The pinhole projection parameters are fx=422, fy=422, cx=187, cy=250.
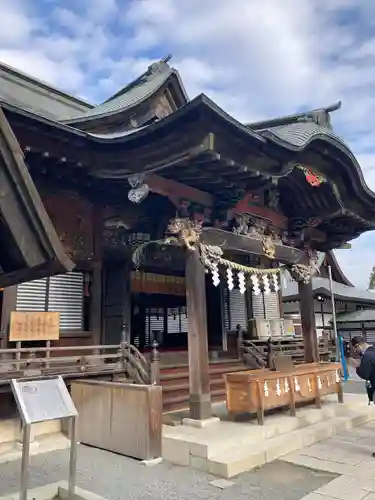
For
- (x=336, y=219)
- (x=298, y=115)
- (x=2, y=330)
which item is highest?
(x=298, y=115)

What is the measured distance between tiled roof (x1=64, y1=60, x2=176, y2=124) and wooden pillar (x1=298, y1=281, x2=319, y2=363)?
5.89 meters

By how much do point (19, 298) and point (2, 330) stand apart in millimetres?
596

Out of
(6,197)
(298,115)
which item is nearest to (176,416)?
(6,197)

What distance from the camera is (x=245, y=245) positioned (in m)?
8.26

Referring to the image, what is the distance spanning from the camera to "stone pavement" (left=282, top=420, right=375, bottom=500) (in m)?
4.36

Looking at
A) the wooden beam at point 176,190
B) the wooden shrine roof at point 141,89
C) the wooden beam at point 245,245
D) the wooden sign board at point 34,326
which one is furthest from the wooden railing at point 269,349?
the wooden shrine roof at point 141,89

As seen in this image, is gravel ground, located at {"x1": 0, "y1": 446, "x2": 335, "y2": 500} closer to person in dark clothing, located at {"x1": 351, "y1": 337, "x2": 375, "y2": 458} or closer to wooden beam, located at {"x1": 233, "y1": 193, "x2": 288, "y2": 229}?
person in dark clothing, located at {"x1": 351, "y1": 337, "x2": 375, "y2": 458}

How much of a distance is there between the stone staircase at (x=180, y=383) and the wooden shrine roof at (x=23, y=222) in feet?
18.5

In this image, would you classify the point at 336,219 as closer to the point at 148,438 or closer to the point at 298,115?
the point at 298,115

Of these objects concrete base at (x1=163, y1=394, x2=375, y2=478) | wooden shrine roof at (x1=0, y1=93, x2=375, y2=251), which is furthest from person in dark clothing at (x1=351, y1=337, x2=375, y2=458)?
wooden shrine roof at (x1=0, y1=93, x2=375, y2=251)

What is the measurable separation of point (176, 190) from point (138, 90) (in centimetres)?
517

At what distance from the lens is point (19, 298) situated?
714 cm

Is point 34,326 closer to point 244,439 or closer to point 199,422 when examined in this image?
point 199,422

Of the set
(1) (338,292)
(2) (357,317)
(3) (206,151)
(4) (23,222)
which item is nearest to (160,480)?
(4) (23,222)
